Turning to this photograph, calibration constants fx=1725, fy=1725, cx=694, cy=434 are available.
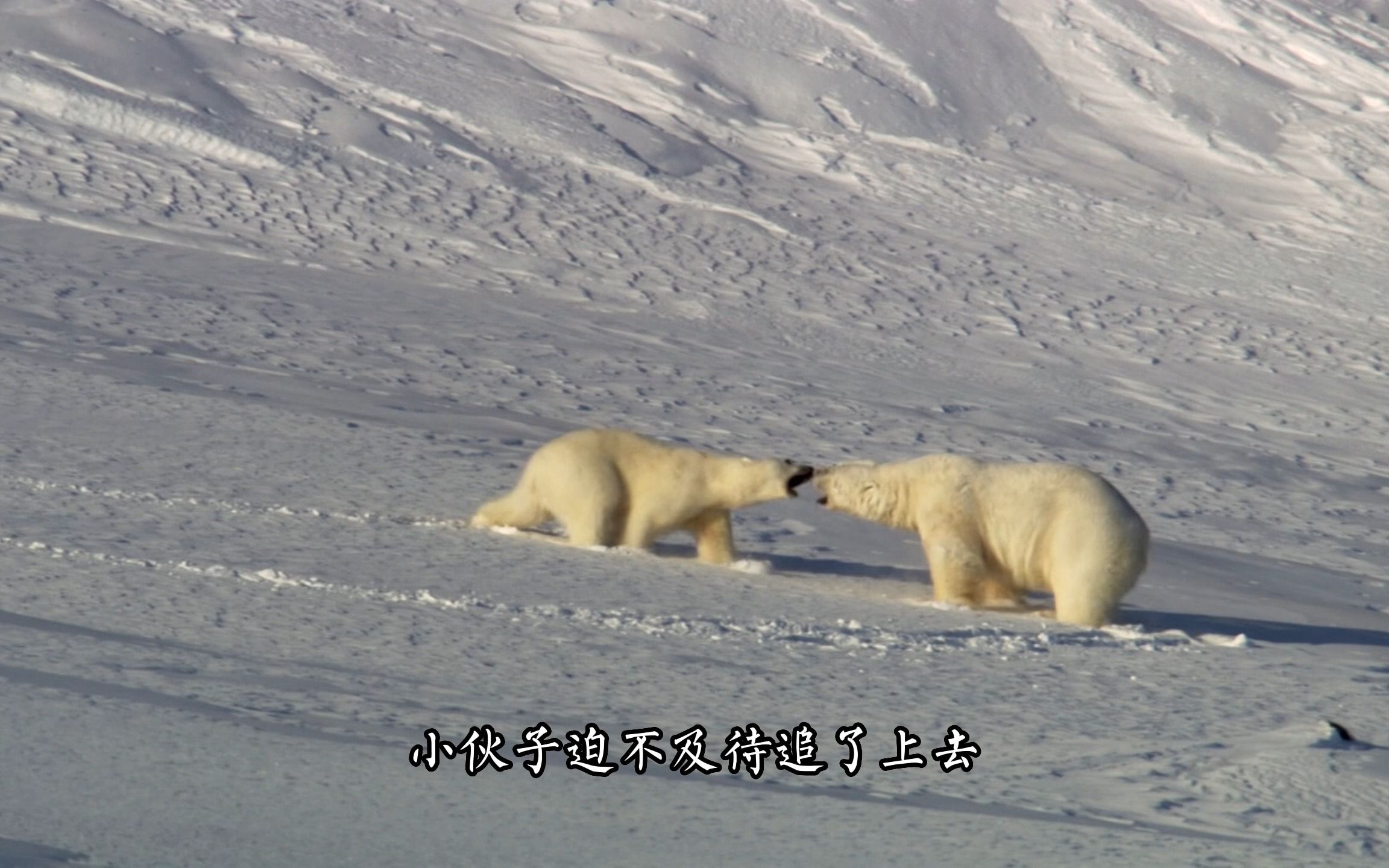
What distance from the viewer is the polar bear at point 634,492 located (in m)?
5.97

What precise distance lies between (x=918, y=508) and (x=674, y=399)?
4.27 metres

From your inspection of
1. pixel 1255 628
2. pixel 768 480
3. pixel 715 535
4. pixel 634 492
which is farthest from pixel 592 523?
pixel 1255 628

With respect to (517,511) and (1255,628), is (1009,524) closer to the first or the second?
(1255,628)

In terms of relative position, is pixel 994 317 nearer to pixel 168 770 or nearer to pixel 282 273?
pixel 282 273

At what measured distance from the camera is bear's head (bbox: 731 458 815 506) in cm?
580

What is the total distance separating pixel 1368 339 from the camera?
49.0 ft

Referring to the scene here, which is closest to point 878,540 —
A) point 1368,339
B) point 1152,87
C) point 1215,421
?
point 1215,421

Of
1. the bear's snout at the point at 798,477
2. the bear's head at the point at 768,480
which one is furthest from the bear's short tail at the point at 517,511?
the bear's snout at the point at 798,477

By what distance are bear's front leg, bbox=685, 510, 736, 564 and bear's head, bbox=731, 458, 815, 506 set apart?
0.46 ft

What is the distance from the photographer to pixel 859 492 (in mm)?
5910

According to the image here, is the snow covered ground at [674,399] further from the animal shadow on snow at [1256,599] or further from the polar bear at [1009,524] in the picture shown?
the polar bear at [1009,524]

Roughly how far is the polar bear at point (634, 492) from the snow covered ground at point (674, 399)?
203mm

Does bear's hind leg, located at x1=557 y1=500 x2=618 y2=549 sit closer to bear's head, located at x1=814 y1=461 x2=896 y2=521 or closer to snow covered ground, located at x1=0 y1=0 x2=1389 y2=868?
snow covered ground, located at x1=0 y1=0 x2=1389 y2=868

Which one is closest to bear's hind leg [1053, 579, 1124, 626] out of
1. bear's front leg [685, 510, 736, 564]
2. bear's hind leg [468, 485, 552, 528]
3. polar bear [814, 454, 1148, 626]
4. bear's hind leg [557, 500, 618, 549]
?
polar bear [814, 454, 1148, 626]
